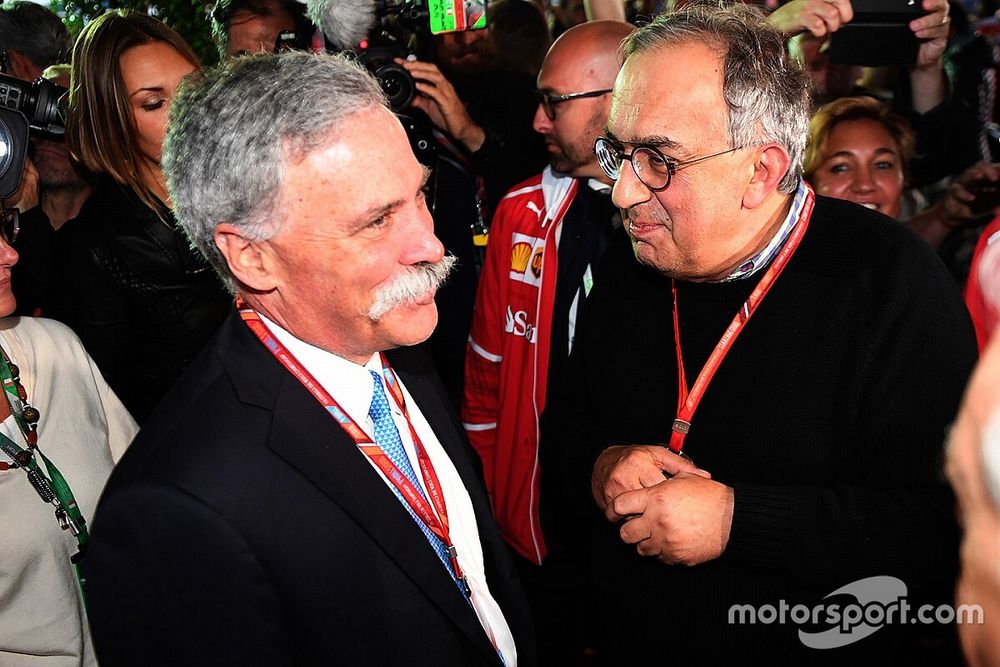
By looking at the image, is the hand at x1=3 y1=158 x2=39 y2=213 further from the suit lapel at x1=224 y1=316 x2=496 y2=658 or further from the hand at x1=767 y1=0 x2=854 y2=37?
the hand at x1=767 y1=0 x2=854 y2=37

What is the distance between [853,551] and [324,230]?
1.18m

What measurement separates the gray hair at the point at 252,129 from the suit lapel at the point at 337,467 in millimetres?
246

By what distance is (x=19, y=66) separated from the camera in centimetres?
374

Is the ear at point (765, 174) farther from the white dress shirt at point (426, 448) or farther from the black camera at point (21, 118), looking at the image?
the black camera at point (21, 118)

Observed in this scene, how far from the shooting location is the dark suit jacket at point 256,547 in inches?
51.1

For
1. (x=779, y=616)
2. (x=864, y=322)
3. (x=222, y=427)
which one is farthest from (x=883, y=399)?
(x=222, y=427)

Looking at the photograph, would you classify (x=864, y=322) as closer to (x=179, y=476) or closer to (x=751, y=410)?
(x=751, y=410)

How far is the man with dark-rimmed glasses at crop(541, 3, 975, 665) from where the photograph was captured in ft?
5.40

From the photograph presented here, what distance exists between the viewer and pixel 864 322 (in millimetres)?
1705

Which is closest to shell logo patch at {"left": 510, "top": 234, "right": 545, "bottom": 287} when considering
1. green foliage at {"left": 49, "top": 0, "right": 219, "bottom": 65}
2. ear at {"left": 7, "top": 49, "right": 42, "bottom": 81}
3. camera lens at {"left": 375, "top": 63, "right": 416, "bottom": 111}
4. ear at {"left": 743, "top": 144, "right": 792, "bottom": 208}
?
camera lens at {"left": 375, "top": 63, "right": 416, "bottom": 111}

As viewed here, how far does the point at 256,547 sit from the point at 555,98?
Result: 213cm

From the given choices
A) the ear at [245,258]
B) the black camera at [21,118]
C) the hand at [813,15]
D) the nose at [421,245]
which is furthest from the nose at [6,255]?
the hand at [813,15]

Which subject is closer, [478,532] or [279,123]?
[279,123]

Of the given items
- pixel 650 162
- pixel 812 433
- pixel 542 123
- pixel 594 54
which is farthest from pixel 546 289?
pixel 812 433
